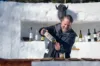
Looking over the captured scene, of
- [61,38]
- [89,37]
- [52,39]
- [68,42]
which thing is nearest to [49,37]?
[52,39]

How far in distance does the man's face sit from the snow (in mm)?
125

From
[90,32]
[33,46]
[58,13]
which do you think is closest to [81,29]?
[90,32]

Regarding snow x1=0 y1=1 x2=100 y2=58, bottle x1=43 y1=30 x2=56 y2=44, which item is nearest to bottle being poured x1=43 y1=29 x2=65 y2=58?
bottle x1=43 y1=30 x2=56 y2=44

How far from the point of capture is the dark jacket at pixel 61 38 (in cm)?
590

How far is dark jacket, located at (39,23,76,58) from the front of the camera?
5.90 metres

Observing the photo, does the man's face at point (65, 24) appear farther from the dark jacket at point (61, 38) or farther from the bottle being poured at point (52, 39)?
the bottle being poured at point (52, 39)

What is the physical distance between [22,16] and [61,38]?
810 mm

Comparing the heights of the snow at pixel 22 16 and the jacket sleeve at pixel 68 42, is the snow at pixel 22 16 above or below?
above

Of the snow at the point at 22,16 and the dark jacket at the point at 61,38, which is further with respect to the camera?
the dark jacket at the point at 61,38

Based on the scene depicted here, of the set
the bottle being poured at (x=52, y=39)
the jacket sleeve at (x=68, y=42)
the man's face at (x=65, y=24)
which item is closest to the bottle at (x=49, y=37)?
the bottle being poured at (x=52, y=39)

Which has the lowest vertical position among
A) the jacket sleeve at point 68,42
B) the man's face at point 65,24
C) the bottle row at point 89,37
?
the jacket sleeve at point 68,42

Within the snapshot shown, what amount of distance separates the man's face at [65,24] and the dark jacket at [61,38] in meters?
0.06

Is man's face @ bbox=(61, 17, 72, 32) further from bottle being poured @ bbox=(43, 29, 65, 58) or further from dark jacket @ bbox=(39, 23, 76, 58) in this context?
bottle being poured @ bbox=(43, 29, 65, 58)

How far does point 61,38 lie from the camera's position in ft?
19.5
